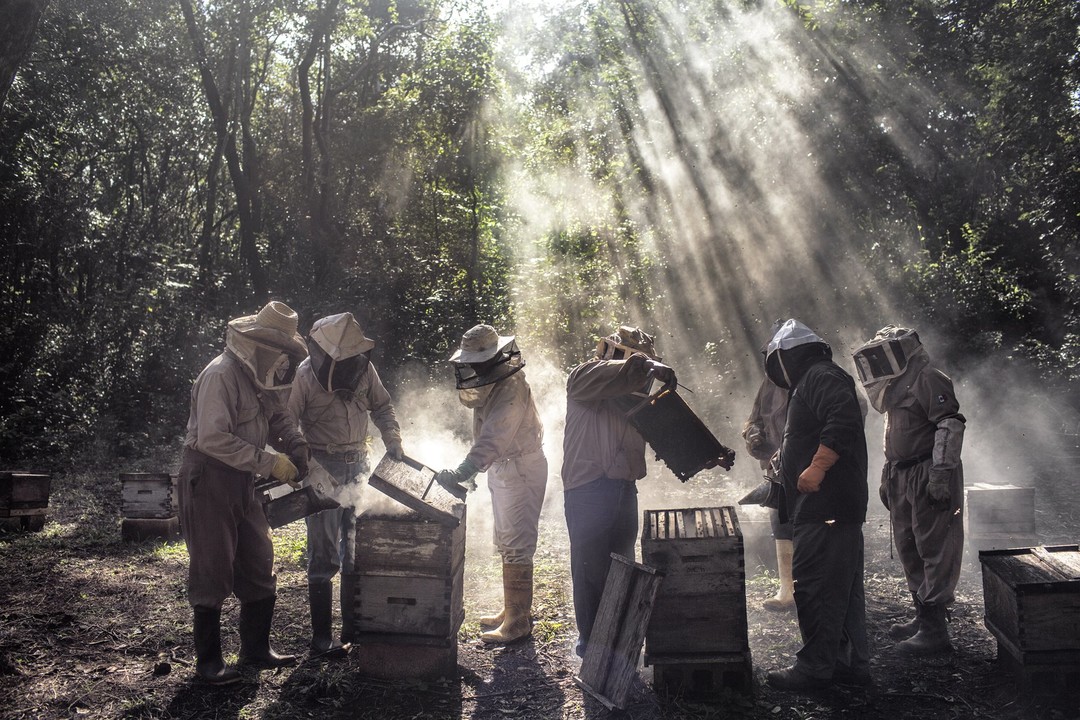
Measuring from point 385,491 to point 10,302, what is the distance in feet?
44.6

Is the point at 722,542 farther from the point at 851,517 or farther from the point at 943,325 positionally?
the point at 943,325

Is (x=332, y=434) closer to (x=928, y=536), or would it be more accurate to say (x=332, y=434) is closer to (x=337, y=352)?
(x=337, y=352)

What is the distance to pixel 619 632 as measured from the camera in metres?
4.14

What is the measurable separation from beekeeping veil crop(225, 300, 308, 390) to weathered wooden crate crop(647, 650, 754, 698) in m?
2.64

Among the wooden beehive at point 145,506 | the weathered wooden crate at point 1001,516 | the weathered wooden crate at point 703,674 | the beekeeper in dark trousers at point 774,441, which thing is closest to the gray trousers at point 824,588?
the weathered wooden crate at point 703,674

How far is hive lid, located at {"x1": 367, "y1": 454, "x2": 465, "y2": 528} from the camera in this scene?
439cm

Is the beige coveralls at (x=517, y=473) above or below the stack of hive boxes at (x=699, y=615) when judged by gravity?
above

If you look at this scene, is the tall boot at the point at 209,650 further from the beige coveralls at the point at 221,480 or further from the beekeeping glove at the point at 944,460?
the beekeeping glove at the point at 944,460

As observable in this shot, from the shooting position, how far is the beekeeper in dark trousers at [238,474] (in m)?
4.35

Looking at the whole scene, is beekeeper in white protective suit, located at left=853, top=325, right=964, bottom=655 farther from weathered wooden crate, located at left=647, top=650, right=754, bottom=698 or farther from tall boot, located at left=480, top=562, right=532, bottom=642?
tall boot, located at left=480, top=562, right=532, bottom=642

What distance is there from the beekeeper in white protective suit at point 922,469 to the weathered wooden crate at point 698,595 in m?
1.58

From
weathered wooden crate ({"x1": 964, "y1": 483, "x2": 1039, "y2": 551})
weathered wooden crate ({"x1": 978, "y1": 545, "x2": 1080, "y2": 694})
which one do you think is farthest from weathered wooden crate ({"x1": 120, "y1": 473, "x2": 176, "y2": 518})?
weathered wooden crate ({"x1": 964, "y1": 483, "x2": 1039, "y2": 551})

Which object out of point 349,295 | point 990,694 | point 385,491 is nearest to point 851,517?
point 990,694

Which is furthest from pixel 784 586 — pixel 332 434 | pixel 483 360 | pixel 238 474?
pixel 238 474
